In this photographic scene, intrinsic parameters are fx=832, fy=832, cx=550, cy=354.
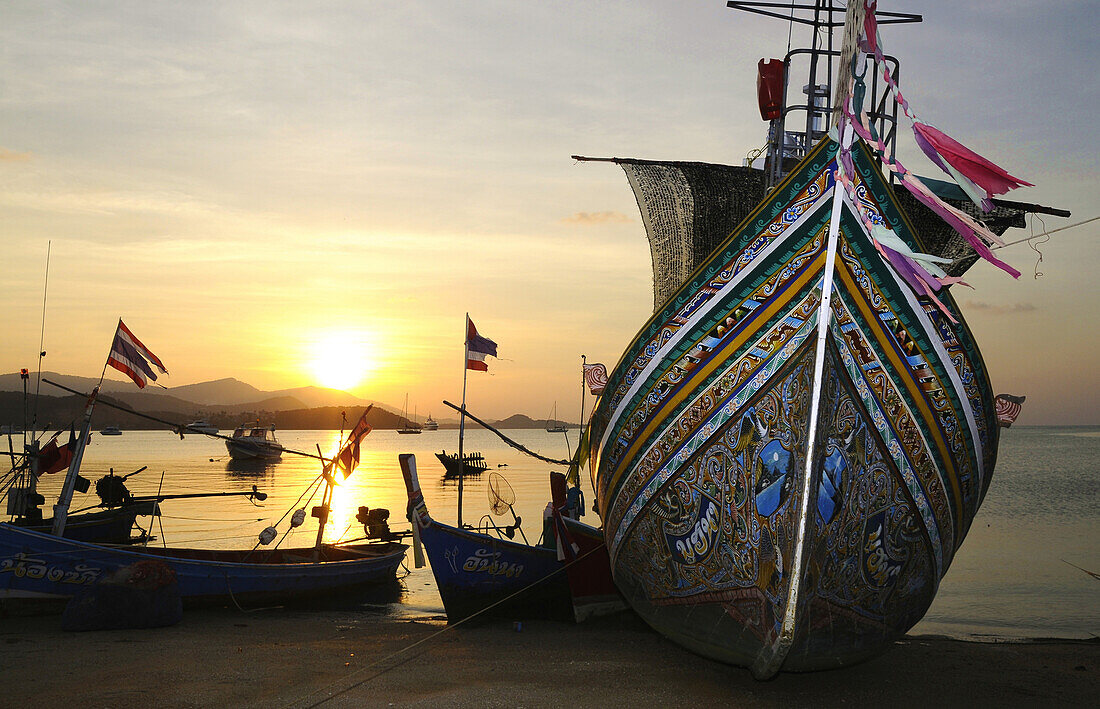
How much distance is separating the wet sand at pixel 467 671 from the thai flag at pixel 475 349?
5292 mm

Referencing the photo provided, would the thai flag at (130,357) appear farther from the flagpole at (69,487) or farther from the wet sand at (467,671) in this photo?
the wet sand at (467,671)

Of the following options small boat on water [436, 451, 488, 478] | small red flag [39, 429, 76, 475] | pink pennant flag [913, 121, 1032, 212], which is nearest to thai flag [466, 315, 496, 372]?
small red flag [39, 429, 76, 475]

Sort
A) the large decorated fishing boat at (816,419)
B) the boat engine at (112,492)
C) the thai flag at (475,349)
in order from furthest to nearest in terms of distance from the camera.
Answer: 1. the boat engine at (112,492)
2. the thai flag at (475,349)
3. the large decorated fishing boat at (816,419)

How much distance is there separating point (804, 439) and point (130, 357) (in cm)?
1197

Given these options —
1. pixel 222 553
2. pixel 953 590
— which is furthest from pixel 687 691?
pixel 953 590

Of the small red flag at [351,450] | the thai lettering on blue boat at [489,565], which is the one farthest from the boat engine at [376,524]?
the thai lettering on blue boat at [489,565]

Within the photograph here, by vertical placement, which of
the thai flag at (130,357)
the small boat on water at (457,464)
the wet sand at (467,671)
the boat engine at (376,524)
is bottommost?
the small boat on water at (457,464)

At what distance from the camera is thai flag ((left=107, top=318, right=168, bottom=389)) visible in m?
14.1

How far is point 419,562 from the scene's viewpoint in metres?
11.8

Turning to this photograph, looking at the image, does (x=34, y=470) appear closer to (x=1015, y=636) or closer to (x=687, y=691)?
(x=687, y=691)

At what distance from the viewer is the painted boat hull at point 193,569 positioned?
12383mm

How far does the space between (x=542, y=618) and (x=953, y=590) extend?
12292 mm

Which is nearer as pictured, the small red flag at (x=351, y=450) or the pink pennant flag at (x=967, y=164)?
the pink pennant flag at (x=967, y=164)

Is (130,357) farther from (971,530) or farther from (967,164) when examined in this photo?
(971,530)
